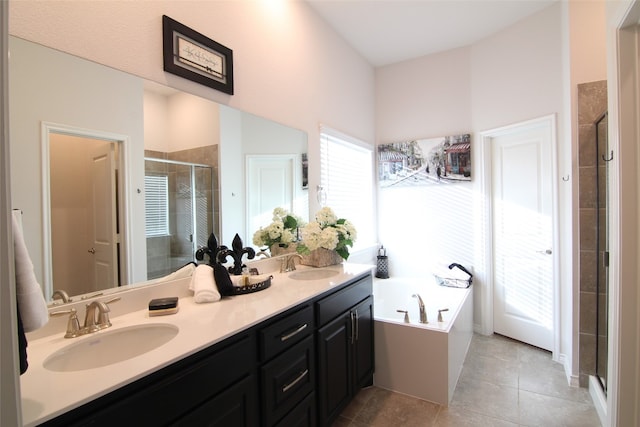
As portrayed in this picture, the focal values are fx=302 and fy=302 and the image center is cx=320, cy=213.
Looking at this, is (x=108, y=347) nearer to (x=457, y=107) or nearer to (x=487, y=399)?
(x=487, y=399)

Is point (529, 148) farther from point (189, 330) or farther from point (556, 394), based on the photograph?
point (189, 330)

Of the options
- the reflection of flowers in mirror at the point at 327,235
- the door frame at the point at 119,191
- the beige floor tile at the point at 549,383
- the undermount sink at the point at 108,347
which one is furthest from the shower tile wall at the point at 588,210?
the door frame at the point at 119,191

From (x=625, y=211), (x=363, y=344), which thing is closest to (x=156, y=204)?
(x=363, y=344)

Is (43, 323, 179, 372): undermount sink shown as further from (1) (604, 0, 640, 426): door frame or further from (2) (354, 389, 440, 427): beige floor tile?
(1) (604, 0, 640, 426): door frame

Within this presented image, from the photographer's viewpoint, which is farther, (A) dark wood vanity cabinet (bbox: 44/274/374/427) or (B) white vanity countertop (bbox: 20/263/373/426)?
(A) dark wood vanity cabinet (bbox: 44/274/374/427)

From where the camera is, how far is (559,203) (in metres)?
2.54

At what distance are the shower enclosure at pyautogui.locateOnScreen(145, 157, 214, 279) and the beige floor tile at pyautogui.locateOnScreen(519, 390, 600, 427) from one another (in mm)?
2241

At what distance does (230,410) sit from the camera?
106cm

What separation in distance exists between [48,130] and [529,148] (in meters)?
3.45

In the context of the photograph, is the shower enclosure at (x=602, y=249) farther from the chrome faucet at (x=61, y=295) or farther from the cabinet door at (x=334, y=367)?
the chrome faucet at (x=61, y=295)

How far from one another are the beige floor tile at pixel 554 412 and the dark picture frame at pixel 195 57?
2729mm

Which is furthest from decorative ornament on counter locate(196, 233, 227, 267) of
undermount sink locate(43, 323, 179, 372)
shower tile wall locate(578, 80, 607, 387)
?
shower tile wall locate(578, 80, 607, 387)

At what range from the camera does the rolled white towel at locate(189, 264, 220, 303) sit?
4.56 feet

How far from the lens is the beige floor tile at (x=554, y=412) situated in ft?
6.01
